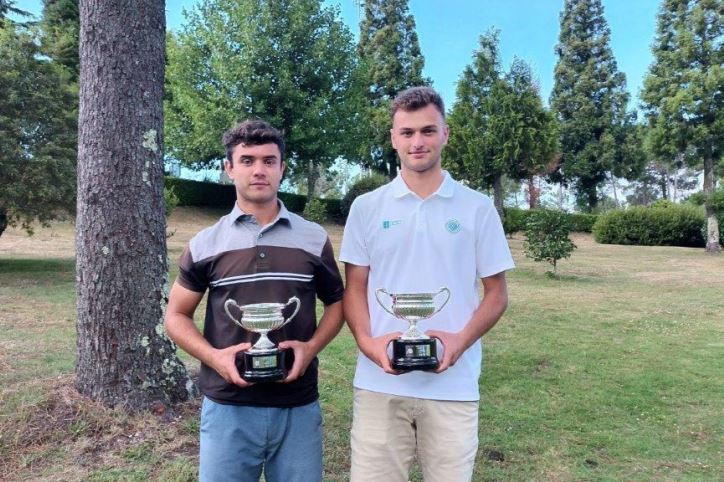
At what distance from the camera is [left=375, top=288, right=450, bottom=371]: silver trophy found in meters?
2.06

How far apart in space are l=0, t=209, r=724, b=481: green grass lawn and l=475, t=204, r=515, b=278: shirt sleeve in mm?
1799

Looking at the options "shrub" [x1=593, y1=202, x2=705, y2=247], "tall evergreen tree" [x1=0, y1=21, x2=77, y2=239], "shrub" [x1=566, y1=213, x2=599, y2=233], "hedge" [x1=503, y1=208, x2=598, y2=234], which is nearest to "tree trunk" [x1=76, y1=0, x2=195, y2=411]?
"tall evergreen tree" [x1=0, y1=21, x2=77, y2=239]

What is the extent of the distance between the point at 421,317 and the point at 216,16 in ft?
83.4

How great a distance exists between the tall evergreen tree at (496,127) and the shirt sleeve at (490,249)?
84.2 feet

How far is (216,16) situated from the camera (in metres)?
24.7

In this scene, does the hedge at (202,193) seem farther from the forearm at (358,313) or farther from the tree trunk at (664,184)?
the tree trunk at (664,184)

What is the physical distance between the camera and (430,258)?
2.22 metres

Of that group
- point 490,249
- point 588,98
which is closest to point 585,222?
point 588,98

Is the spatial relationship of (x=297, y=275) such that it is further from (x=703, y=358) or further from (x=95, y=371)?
(x=703, y=358)

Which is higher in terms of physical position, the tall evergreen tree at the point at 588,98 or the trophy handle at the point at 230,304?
the tall evergreen tree at the point at 588,98

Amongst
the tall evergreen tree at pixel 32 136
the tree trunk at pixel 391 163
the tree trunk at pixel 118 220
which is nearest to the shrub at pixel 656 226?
the tree trunk at pixel 391 163

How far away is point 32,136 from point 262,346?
38.9 ft

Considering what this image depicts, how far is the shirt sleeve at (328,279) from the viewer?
2.23 metres

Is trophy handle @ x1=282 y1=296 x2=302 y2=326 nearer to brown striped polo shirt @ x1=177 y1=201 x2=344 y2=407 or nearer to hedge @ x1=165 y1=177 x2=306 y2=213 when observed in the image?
brown striped polo shirt @ x1=177 y1=201 x2=344 y2=407
